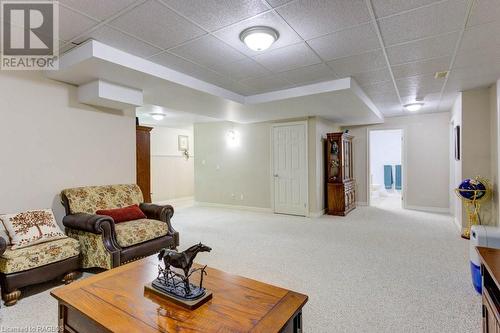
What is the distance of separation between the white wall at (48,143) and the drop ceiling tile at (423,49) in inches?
147

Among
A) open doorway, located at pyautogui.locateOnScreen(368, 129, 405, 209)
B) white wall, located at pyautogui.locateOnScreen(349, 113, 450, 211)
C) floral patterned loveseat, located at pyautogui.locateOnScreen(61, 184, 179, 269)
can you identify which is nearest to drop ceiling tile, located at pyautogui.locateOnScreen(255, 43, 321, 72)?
floral patterned loveseat, located at pyautogui.locateOnScreen(61, 184, 179, 269)

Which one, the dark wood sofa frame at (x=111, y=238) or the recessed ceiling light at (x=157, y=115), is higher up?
the recessed ceiling light at (x=157, y=115)

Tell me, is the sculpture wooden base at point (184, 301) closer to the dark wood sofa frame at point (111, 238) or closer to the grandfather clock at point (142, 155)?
the dark wood sofa frame at point (111, 238)

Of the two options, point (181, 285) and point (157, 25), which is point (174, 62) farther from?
point (181, 285)

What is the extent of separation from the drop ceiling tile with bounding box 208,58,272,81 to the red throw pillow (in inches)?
81.4

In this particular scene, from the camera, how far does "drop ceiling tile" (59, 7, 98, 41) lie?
215 cm

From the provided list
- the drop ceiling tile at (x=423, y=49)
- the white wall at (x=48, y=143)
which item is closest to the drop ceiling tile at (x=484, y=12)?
the drop ceiling tile at (x=423, y=49)

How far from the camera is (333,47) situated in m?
2.75

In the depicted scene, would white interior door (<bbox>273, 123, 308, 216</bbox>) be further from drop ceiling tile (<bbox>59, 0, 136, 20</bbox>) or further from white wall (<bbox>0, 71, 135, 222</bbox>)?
drop ceiling tile (<bbox>59, 0, 136, 20</bbox>)

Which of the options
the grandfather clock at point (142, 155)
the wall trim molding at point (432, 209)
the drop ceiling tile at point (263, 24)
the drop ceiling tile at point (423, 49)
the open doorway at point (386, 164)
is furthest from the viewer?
the open doorway at point (386, 164)

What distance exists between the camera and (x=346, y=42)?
2.65m

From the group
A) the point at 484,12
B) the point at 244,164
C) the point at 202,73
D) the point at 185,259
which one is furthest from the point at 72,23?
the point at 244,164

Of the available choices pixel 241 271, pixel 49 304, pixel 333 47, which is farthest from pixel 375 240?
pixel 49 304

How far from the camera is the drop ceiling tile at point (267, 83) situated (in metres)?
3.73
